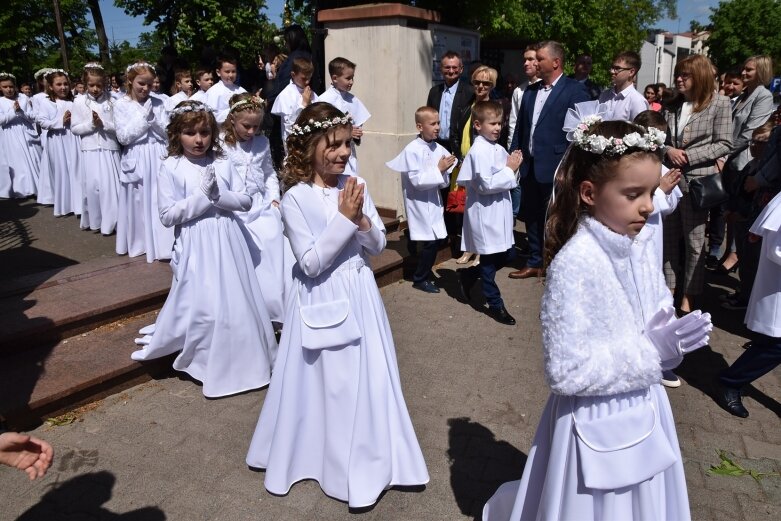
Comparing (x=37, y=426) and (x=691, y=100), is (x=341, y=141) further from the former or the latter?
(x=691, y=100)

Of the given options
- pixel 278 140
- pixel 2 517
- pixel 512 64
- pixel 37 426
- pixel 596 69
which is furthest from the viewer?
pixel 596 69

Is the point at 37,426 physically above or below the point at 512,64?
below

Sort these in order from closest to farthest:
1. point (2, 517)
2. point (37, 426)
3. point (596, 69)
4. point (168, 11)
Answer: point (2, 517) → point (37, 426) → point (596, 69) → point (168, 11)

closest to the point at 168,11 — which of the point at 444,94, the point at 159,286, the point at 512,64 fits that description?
the point at 512,64

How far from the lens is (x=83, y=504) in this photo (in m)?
3.32

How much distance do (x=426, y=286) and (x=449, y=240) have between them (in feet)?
4.93

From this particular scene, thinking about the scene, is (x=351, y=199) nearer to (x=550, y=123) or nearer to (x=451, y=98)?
(x=550, y=123)

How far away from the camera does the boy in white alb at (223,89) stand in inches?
316

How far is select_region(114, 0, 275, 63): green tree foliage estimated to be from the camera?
23.6 m

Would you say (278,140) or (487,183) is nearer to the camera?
(487,183)

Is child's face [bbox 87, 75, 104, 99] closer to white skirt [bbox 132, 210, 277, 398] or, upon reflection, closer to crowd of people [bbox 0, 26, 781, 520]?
crowd of people [bbox 0, 26, 781, 520]

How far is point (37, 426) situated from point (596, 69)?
67.0 feet

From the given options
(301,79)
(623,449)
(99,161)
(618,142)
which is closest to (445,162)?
(301,79)

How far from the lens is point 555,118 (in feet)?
22.2
